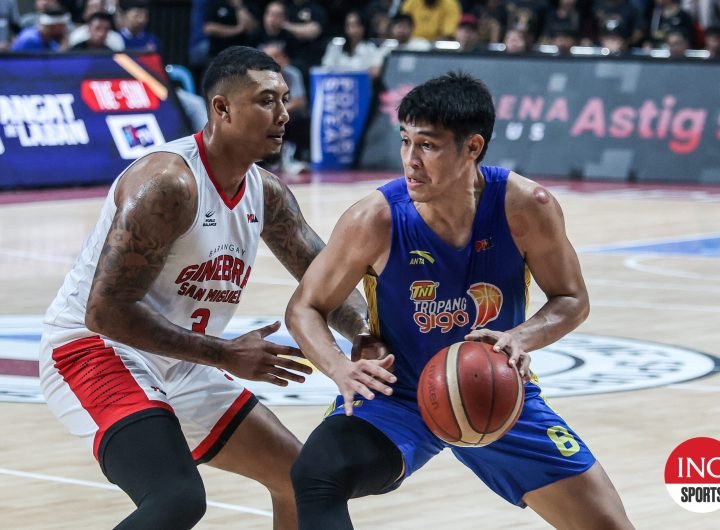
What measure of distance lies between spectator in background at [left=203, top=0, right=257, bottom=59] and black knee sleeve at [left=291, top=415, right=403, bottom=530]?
16413mm

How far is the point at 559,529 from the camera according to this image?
14.1 ft

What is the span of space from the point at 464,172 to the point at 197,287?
2.96 feet

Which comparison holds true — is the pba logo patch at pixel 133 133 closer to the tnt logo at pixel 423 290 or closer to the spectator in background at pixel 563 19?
the spectator in background at pixel 563 19

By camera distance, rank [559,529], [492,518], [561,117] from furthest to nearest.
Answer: [561,117] → [492,518] → [559,529]

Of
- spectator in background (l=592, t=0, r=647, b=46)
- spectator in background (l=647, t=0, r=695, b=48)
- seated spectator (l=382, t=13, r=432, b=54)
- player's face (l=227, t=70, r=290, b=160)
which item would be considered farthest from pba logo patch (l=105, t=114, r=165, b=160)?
player's face (l=227, t=70, r=290, b=160)

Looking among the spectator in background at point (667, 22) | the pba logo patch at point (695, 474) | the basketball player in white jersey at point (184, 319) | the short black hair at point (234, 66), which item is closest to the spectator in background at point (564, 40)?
the spectator in background at point (667, 22)

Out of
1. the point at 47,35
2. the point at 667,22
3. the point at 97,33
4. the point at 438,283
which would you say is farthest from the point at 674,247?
the point at 438,283

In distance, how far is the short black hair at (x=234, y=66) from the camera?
15.0 ft

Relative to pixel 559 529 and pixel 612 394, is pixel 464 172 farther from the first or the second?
pixel 612 394

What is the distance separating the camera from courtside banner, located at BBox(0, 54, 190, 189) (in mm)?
16094

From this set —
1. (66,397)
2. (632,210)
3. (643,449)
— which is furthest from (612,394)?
(632,210)

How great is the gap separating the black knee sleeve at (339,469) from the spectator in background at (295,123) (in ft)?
47.6

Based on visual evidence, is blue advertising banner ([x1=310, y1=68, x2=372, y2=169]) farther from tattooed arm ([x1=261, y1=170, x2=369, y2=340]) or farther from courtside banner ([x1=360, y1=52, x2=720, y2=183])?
tattooed arm ([x1=261, y1=170, x2=369, y2=340])

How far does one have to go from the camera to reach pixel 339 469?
3990 mm
